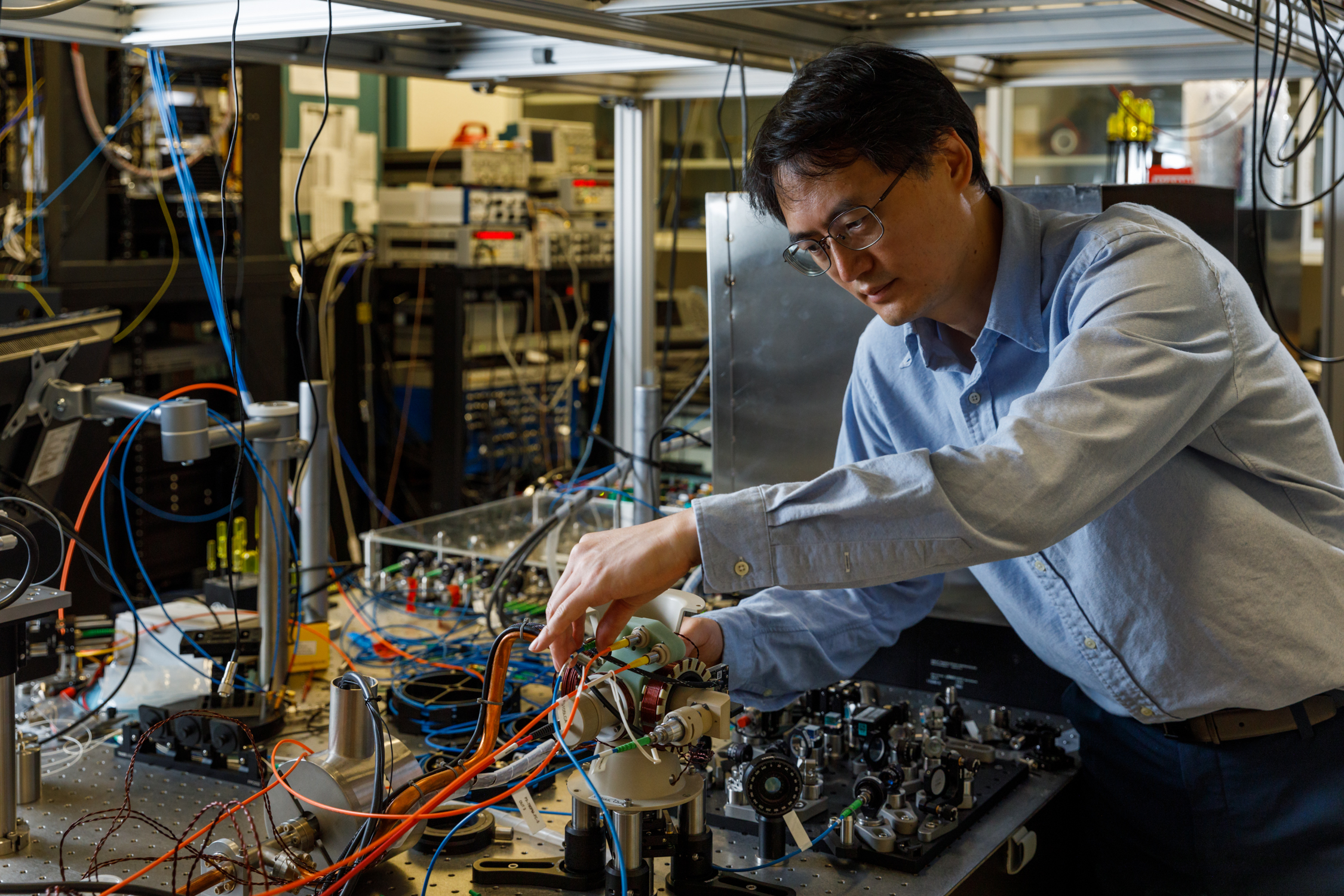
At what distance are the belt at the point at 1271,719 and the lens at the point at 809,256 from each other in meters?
0.60

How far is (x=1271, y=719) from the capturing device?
3.97 feet

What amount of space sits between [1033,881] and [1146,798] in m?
0.16

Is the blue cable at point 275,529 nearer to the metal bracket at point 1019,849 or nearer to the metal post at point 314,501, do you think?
the metal post at point 314,501

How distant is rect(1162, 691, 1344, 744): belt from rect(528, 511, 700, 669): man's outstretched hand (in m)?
0.63

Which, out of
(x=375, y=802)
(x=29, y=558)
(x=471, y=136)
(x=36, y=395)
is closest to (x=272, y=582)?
(x=36, y=395)

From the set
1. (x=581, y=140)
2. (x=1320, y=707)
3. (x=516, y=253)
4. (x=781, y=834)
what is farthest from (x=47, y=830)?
(x=581, y=140)

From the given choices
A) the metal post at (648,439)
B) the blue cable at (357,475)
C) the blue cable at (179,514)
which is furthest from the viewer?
the blue cable at (357,475)

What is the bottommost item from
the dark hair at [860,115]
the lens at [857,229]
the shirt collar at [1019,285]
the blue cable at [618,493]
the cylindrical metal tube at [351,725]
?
the cylindrical metal tube at [351,725]

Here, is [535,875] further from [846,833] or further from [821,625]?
[821,625]

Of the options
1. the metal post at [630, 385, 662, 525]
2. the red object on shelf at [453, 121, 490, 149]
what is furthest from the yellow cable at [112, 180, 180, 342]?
the metal post at [630, 385, 662, 525]

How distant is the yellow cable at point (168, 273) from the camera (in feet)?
10.4

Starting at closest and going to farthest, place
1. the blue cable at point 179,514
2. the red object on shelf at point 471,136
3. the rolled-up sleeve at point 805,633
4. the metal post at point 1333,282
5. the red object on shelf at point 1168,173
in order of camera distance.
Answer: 1. the rolled-up sleeve at point 805,633
2. the blue cable at point 179,514
3. the metal post at point 1333,282
4. the red object on shelf at point 1168,173
5. the red object on shelf at point 471,136

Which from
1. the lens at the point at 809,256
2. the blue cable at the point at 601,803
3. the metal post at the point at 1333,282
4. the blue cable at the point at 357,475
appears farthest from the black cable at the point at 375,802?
the blue cable at the point at 357,475

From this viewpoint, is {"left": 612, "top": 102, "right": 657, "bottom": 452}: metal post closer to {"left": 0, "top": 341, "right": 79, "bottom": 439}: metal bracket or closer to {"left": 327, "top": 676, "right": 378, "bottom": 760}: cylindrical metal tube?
{"left": 0, "top": 341, "right": 79, "bottom": 439}: metal bracket
